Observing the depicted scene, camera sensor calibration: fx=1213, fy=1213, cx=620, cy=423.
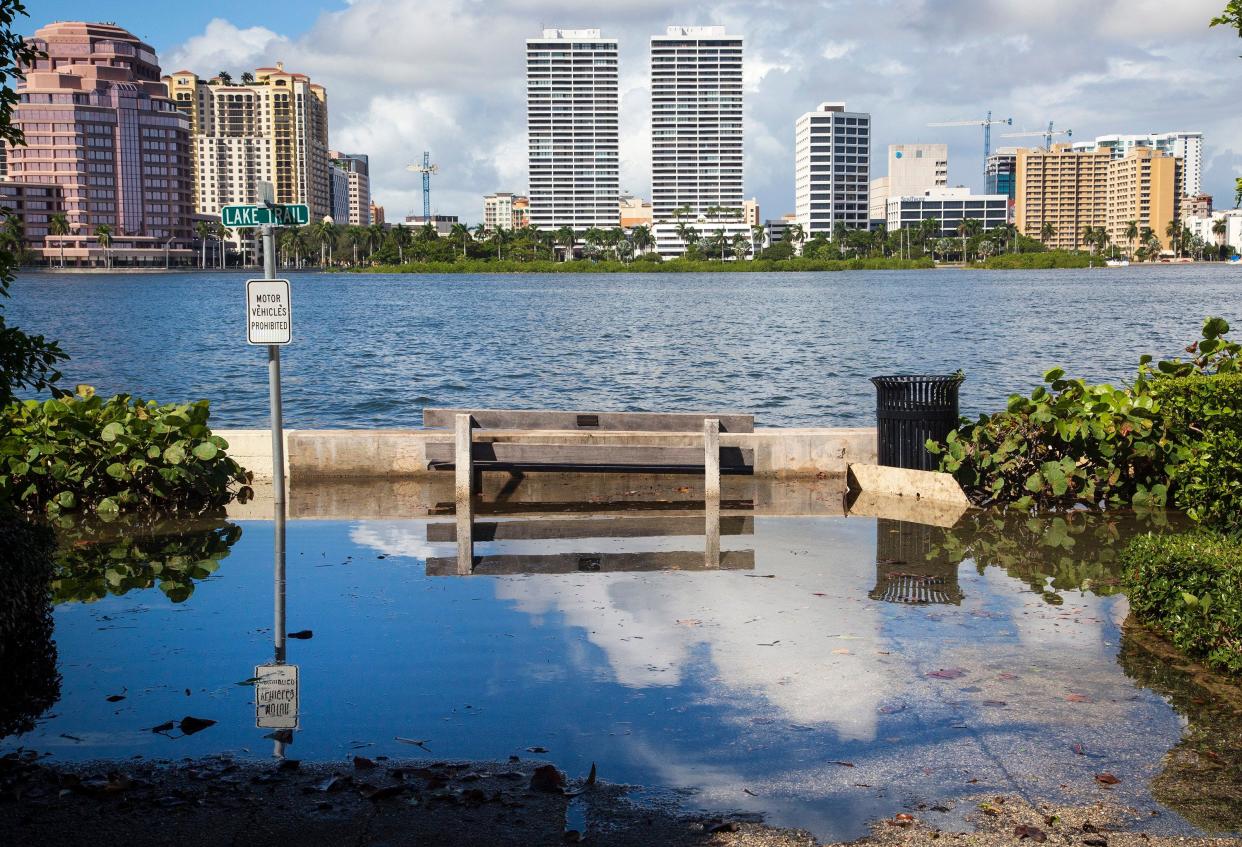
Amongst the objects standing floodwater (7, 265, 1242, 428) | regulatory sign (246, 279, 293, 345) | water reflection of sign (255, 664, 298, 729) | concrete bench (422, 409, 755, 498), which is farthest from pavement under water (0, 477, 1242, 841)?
standing floodwater (7, 265, 1242, 428)

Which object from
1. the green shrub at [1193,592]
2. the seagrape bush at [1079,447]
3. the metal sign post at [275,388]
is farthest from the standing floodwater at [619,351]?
the green shrub at [1193,592]

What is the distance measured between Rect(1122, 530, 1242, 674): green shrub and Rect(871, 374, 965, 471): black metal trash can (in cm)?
479

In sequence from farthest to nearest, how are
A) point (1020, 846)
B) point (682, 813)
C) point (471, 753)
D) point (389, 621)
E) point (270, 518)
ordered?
point (270, 518), point (389, 621), point (471, 753), point (682, 813), point (1020, 846)

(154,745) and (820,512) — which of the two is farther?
(820,512)

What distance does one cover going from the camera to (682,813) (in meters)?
5.30

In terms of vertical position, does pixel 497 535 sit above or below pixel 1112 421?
below

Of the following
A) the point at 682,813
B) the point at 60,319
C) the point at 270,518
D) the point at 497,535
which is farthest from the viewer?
the point at 60,319

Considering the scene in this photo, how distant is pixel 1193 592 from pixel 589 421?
343 inches

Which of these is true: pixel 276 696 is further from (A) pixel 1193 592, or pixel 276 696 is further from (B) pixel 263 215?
(A) pixel 1193 592

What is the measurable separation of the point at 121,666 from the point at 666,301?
99399 millimetres

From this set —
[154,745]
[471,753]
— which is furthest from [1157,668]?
[154,745]

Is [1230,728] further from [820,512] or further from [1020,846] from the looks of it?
[820,512]

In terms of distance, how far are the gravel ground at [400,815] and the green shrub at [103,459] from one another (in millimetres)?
6708

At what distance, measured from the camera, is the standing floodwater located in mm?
32281
